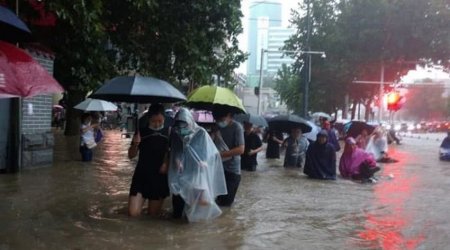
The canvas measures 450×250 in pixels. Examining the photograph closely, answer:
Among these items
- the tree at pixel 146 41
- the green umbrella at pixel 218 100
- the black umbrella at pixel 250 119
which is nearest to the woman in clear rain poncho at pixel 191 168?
the green umbrella at pixel 218 100

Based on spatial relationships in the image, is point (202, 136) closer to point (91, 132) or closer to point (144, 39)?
point (91, 132)

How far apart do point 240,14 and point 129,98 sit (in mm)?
8923

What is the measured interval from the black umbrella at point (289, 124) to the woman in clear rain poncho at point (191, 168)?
7913 millimetres

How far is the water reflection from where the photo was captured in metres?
6.70

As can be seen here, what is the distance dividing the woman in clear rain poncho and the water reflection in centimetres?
210

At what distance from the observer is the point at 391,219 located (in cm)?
815

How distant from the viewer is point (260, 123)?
52.3ft

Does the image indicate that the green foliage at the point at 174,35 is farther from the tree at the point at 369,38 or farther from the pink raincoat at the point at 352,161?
the tree at the point at 369,38

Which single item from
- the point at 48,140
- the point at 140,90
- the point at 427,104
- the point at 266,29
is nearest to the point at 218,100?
the point at 140,90

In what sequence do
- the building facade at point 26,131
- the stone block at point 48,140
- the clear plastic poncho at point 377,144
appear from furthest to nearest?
the clear plastic poncho at point 377,144 → the stone block at point 48,140 → the building facade at point 26,131

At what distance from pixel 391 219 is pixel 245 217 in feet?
7.23

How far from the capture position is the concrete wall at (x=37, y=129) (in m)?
11.6

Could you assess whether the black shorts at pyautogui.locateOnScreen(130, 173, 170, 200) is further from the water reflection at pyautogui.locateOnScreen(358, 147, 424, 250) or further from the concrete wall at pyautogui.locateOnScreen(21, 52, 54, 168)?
the concrete wall at pyautogui.locateOnScreen(21, 52, 54, 168)

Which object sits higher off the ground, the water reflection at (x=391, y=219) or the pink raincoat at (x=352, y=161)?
the pink raincoat at (x=352, y=161)
